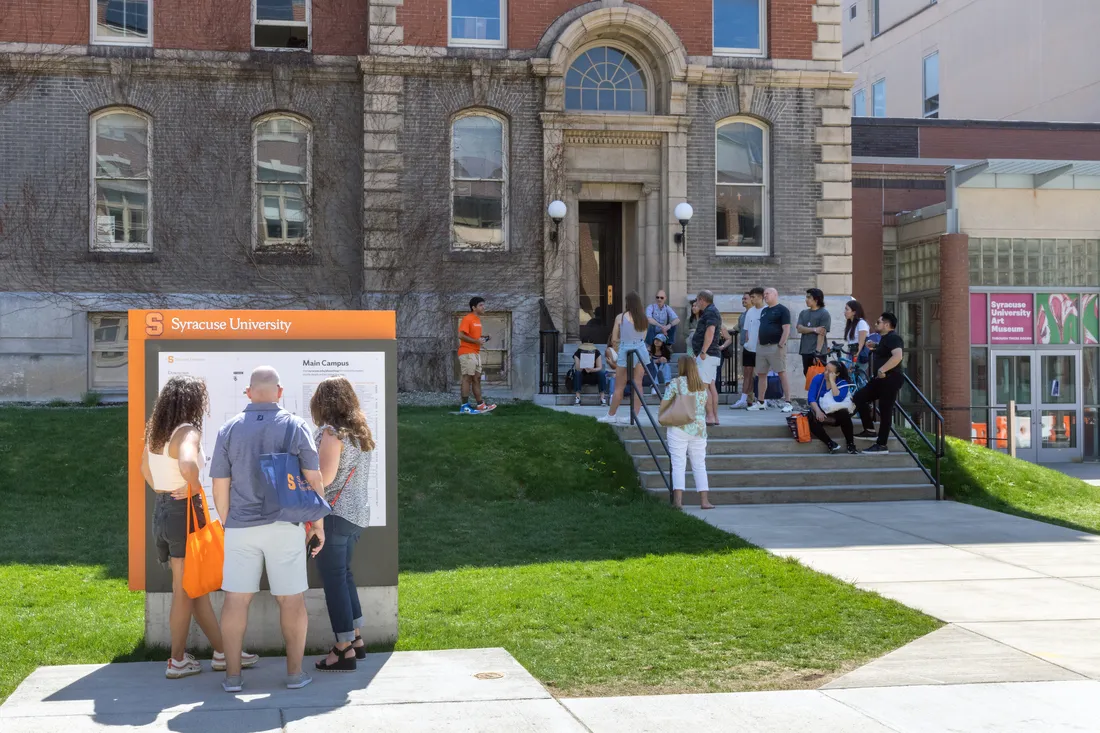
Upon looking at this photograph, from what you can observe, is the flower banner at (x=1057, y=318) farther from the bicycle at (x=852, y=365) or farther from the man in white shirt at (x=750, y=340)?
the bicycle at (x=852, y=365)

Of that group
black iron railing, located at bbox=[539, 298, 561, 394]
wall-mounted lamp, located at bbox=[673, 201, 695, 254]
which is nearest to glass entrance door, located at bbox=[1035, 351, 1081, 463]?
wall-mounted lamp, located at bbox=[673, 201, 695, 254]

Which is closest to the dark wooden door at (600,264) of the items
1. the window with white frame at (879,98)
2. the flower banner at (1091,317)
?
the flower banner at (1091,317)

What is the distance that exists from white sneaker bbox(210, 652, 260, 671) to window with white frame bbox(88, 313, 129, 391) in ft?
47.9

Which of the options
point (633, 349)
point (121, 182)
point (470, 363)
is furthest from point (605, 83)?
point (121, 182)

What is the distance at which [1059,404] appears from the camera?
25.1 metres

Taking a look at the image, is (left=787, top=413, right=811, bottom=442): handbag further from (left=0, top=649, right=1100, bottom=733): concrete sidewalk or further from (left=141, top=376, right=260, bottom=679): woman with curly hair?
(left=141, top=376, right=260, bottom=679): woman with curly hair

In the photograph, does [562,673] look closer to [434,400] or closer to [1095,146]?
[434,400]

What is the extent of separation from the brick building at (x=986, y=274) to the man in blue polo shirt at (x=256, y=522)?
1945 centimetres

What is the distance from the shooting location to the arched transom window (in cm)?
2150

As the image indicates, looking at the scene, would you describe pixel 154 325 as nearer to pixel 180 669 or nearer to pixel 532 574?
pixel 180 669

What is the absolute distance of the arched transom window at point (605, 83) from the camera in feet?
70.5

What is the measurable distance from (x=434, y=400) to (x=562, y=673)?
12997mm

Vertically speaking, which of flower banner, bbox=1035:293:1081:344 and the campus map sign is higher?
flower banner, bbox=1035:293:1081:344

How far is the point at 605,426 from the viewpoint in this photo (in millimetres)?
14945
